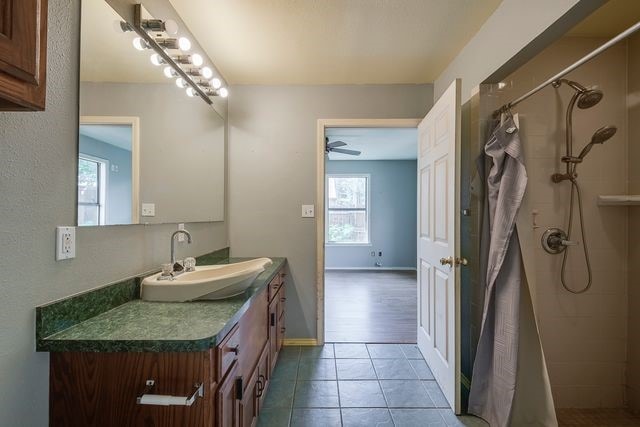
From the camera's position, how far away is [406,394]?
2.01 m

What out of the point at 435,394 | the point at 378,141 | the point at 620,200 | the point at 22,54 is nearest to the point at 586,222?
the point at 620,200

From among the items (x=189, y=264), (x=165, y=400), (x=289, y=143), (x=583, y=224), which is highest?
(x=289, y=143)

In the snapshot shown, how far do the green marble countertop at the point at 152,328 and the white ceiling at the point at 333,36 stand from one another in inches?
64.0

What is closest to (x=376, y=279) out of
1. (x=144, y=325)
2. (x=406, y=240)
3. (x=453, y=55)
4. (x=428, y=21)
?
(x=406, y=240)

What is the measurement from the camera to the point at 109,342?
90 cm

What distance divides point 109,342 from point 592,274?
2.54 m

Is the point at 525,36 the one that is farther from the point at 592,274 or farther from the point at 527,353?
the point at 527,353

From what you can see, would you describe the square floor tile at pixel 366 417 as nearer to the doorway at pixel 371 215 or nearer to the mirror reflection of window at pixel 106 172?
the mirror reflection of window at pixel 106 172

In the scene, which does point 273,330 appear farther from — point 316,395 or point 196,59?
point 196,59

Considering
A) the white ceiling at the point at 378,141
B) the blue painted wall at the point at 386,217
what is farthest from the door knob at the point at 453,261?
the blue painted wall at the point at 386,217

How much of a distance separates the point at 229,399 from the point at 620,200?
7.61 ft

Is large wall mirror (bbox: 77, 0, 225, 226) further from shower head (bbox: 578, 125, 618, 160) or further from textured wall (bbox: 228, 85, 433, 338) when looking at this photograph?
shower head (bbox: 578, 125, 618, 160)

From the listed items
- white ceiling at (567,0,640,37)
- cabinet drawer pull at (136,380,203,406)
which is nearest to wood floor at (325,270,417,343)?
cabinet drawer pull at (136,380,203,406)

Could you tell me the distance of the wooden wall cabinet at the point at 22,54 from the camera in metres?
0.55
